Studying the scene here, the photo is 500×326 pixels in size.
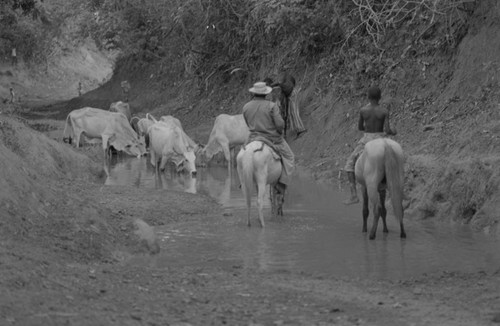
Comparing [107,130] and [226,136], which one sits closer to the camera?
[226,136]

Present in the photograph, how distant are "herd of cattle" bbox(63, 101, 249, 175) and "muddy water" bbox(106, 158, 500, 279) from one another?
5932mm

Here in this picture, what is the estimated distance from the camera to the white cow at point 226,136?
2323cm

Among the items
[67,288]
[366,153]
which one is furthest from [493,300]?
[366,153]

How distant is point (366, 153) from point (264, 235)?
172 centimetres

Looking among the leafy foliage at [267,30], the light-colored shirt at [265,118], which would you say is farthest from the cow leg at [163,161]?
the light-colored shirt at [265,118]

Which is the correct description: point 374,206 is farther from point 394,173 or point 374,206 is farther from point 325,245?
point 325,245

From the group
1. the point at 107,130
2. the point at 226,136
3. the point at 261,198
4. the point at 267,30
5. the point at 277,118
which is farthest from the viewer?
the point at 267,30

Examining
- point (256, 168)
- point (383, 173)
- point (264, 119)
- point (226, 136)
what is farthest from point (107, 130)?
point (383, 173)

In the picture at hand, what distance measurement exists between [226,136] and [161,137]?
5.63 feet

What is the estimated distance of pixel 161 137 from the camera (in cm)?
2233

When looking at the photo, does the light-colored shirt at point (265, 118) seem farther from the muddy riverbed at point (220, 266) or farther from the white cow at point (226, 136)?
the white cow at point (226, 136)

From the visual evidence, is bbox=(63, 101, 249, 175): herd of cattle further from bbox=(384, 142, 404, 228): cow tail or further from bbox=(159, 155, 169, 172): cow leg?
bbox=(384, 142, 404, 228): cow tail

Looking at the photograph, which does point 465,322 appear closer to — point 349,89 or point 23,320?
point 23,320

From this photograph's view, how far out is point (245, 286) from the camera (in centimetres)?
913
